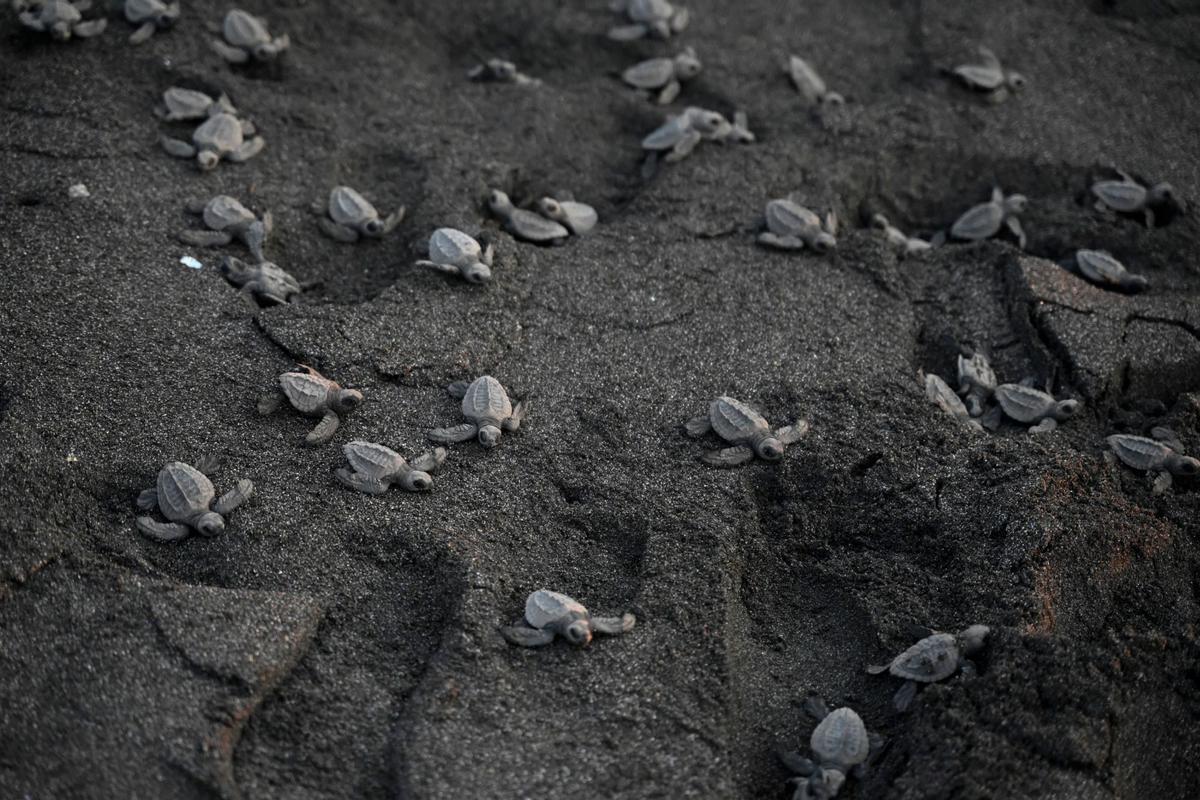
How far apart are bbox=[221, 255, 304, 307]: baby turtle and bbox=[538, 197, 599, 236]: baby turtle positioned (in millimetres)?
750

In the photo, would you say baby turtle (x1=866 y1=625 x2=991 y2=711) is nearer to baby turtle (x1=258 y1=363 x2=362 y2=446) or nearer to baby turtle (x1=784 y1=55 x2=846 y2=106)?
baby turtle (x1=258 y1=363 x2=362 y2=446)

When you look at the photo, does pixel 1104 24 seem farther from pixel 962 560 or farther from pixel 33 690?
pixel 33 690

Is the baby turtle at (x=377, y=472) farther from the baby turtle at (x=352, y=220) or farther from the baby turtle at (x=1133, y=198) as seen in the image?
the baby turtle at (x=1133, y=198)

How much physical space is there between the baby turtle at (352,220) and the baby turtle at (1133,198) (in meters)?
2.19

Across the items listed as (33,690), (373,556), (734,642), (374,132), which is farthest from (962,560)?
(374,132)

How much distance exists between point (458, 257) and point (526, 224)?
12.9 inches

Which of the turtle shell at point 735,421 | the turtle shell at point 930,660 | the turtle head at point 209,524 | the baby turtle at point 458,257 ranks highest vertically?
the baby turtle at point 458,257

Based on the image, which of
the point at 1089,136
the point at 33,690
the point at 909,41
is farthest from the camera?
the point at 909,41

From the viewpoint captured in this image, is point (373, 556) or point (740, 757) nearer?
point (740, 757)

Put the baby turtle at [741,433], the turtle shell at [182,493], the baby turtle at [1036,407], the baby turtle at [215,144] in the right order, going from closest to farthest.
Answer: the turtle shell at [182,493] < the baby turtle at [741,433] < the baby turtle at [1036,407] < the baby turtle at [215,144]

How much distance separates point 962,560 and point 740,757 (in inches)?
27.9

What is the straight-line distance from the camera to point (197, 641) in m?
2.26

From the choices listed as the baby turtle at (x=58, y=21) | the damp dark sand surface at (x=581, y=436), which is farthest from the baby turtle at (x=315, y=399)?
the baby turtle at (x=58, y=21)

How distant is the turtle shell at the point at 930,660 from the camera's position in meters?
2.37
